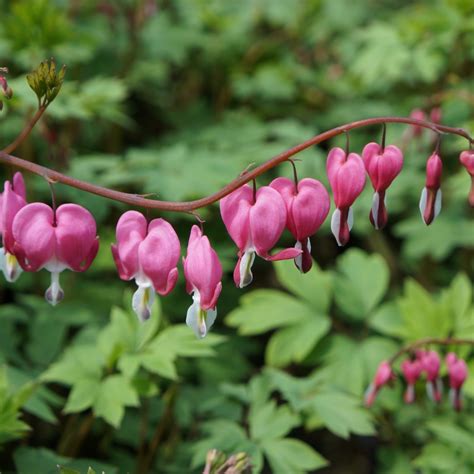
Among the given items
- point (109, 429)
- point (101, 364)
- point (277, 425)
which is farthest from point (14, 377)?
point (277, 425)

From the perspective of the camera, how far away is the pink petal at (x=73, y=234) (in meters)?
1.58

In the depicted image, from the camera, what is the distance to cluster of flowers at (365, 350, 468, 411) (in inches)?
93.0

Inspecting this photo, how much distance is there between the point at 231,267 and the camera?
330cm

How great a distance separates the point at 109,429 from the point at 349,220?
5.18ft

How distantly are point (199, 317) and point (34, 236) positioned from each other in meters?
0.38

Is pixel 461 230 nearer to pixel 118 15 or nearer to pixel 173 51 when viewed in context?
pixel 173 51

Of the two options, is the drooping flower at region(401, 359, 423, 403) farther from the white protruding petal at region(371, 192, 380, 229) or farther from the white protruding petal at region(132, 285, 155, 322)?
the white protruding petal at region(132, 285, 155, 322)

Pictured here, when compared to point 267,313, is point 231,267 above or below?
above

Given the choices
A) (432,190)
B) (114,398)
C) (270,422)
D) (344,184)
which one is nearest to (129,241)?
(344,184)

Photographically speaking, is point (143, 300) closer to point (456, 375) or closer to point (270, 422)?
point (270, 422)

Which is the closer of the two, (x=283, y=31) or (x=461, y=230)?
(x=461, y=230)

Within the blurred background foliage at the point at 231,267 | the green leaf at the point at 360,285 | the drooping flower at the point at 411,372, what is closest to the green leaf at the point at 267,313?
the blurred background foliage at the point at 231,267

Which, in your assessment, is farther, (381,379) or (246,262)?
(381,379)

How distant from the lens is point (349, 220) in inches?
63.9
